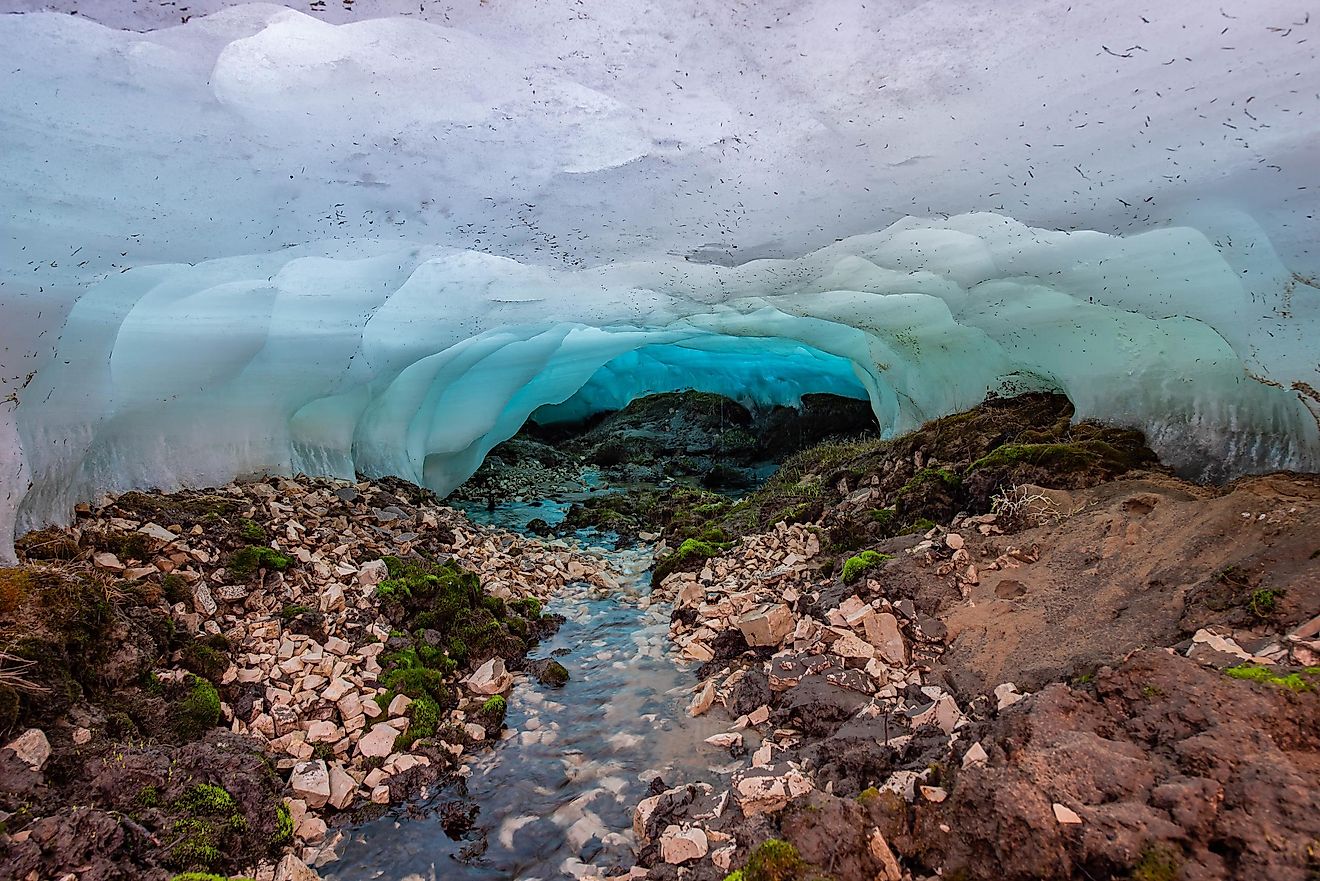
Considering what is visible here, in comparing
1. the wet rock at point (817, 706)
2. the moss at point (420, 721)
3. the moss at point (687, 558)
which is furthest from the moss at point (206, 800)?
the moss at point (687, 558)

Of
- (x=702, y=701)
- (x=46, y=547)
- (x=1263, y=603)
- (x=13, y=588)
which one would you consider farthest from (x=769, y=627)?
(x=46, y=547)

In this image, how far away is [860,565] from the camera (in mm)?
5605

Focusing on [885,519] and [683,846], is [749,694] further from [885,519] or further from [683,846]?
[885,519]

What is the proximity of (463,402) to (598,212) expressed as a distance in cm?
794

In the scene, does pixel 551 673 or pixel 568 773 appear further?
pixel 551 673

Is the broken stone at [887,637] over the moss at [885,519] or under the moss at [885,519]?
over

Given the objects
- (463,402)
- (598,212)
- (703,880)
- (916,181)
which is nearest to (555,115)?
(598,212)

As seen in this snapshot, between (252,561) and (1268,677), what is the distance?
243 inches

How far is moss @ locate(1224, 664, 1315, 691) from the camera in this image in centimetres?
251

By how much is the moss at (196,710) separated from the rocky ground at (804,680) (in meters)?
0.02

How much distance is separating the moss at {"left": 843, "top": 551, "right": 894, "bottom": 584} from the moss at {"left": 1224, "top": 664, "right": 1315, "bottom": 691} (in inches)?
112

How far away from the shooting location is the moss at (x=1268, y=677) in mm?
2510

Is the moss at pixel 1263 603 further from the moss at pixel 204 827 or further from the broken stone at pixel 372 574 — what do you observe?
the broken stone at pixel 372 574

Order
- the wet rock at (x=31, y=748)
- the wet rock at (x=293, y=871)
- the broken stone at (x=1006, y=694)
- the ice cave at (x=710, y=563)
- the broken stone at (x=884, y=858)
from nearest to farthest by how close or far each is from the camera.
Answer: the broken stone at (x=884, y=858) → the ice cave at (x=710, y=563) → the wet rock at (x=31, y=748) → the wet rock at (x=293, y=871) → the broken stone at (x=1006, y=694)
